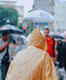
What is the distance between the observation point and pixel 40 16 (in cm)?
672

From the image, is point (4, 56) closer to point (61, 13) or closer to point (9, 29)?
point (9, 29)

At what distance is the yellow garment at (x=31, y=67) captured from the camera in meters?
1.70

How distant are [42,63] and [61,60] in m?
3.49

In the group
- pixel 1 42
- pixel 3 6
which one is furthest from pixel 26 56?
pixel 3 6

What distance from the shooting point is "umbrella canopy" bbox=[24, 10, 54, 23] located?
6691mm

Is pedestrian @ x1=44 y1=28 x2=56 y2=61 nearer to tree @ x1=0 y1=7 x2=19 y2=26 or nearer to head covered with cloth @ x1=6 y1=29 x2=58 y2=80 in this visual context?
tree @ x1=0 y1=7 x2=19 y2=26

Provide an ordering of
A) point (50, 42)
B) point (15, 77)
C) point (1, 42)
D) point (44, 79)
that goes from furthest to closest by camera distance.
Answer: point (50, 42), point (1, 42), point (44, 79), point (15, 77)

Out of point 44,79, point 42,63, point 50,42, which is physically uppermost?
point 42,63

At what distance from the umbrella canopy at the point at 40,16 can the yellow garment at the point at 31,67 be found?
471cm

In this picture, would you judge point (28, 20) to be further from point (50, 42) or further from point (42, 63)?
point (42, 63)

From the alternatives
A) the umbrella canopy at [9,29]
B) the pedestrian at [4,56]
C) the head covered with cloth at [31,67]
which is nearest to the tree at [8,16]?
the umbrella canopy at [9,29]

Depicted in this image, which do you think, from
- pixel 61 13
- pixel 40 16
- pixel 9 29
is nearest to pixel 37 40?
pixel 61 13

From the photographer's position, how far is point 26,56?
1.79m

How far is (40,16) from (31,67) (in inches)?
200
